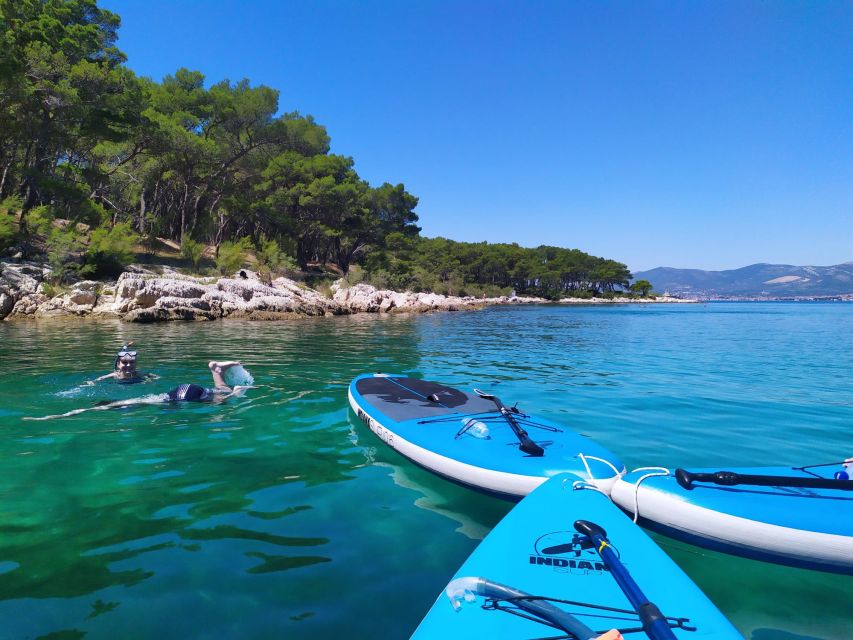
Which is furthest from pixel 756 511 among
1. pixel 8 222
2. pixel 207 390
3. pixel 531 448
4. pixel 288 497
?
pixel 8 222

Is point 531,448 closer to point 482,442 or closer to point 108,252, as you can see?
point 482,442

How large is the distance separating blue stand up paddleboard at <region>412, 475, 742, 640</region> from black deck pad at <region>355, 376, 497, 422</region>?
10.2ft

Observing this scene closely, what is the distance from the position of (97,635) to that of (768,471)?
17.7 ft

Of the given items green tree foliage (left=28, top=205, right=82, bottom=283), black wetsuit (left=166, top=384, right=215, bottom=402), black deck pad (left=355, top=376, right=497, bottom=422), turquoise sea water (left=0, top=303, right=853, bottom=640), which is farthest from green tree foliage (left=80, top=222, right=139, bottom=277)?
black deck pad (left=355, top=376, right=497, bottom=422)

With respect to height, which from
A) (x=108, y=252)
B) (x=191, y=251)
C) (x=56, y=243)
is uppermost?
(x=191, y=251)

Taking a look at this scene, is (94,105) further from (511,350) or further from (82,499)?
(82,499)

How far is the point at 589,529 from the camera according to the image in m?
3.19

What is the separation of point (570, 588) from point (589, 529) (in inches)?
23.3

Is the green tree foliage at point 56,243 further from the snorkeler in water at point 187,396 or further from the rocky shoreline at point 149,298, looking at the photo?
the snorkeler in water at point 187,396

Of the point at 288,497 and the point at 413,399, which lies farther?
the point at 413,399

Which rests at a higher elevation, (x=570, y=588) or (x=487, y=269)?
(x=487, y=269)

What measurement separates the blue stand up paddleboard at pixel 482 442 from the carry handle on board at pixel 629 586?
101cm

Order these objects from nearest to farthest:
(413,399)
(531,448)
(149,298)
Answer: (531,448)
(413,399)
(149,298)

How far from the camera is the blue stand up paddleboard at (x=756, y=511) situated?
3.35m
